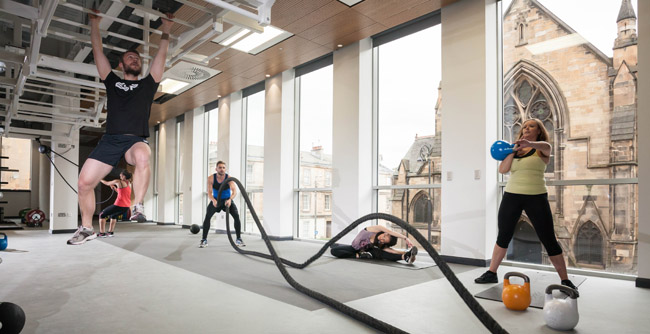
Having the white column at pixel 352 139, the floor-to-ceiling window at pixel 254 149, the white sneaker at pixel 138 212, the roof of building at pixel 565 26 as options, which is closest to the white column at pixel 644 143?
the roof of building at pixel 565 26

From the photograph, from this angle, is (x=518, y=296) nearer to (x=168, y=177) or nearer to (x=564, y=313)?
(x=564, y=313)

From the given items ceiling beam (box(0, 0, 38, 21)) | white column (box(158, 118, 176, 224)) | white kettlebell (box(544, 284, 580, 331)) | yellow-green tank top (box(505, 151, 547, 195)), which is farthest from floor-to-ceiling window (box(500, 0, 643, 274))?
white column (box(158, 118, 176, 224))

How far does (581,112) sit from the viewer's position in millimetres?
4590

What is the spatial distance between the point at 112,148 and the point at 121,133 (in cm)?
10

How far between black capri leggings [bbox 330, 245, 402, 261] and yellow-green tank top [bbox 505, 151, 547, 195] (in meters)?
1.81

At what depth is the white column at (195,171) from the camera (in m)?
10.6

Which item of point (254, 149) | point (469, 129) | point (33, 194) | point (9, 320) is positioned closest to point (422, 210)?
point (469, 129)

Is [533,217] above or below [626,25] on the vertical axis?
below

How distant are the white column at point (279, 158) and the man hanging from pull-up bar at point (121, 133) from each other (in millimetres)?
5191

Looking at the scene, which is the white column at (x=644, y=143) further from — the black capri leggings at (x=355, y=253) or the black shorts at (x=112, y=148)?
the black shorts at (x=112, y=148)

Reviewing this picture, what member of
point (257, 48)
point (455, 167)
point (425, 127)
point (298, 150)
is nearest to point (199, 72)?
point (257, 48)

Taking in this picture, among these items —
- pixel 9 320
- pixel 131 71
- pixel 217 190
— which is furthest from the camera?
pixel 217 190

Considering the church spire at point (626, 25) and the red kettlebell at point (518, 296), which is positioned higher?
the church spire at point (626, 25)

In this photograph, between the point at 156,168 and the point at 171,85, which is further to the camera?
the point at 156,168
